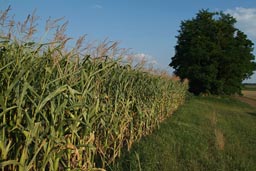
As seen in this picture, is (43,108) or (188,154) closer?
(43,108)

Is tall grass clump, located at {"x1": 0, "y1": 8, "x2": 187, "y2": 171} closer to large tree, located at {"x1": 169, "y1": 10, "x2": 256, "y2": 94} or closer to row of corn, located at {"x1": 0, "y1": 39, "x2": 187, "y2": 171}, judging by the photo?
row of corn, located at {"x1": 0, "y1": 39, "x2": 187, "y2": 171}

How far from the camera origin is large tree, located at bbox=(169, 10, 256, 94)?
47438 millimetres

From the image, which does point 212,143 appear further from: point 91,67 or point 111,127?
point 91,67

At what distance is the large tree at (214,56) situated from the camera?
47.4 meters

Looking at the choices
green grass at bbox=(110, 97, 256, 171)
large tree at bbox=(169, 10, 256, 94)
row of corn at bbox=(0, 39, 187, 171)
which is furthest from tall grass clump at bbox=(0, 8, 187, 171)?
large tree at bbox=(169, 10, 256, 94)

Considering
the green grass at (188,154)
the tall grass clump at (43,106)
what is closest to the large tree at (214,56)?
the green grass at (188,154)

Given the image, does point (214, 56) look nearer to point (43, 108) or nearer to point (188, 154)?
point (188, 154)

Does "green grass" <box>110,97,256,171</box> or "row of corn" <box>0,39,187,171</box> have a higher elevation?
"row of corn" <box>0,39,187,171</box>

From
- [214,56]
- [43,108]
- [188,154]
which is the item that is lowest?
[188,154]

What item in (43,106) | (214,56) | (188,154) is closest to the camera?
(43,106)

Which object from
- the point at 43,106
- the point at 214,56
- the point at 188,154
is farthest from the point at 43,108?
the point at 214,56

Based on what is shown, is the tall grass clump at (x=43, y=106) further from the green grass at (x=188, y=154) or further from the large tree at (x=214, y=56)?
the large tree at (x=214, y=56)

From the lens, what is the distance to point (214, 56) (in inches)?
1898

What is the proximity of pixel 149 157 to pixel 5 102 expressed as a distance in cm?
380
